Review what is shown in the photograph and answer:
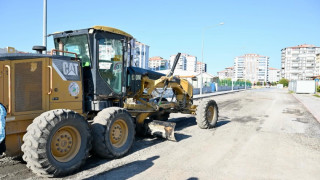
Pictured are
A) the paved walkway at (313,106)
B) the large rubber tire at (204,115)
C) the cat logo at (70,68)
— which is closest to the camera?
the cat logo at (70,68)

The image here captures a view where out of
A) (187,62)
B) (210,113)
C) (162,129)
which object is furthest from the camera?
(187,62)

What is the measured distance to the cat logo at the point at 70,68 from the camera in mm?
5062

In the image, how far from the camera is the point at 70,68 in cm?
519

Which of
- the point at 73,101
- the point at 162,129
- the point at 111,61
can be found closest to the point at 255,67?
the point at 162,129

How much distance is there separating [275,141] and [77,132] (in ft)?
19.1

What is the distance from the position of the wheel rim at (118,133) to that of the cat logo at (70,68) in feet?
4.57

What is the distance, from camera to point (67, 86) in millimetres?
5117

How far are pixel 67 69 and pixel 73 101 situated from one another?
69 centimetres

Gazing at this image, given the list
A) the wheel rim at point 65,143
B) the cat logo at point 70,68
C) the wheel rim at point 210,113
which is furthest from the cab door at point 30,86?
the wheel rim at point 210,113

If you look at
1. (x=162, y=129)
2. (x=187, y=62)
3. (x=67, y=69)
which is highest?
(x=187, y=62)

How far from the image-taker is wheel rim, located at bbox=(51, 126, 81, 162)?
4473mm

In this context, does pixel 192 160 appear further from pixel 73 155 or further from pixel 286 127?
pixel 286 127

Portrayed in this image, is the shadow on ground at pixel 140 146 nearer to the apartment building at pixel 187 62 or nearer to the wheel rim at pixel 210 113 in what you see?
the wheel rim at pixel 210 113

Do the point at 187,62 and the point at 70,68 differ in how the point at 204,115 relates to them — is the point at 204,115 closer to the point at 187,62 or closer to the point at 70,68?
the point at 70,68
